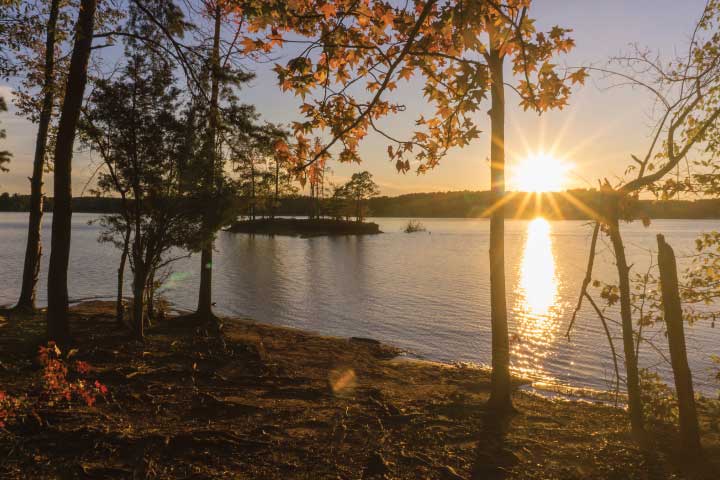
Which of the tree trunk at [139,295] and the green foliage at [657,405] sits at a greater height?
the tree trunk at [139,295]

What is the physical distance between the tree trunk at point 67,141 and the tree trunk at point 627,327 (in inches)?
434

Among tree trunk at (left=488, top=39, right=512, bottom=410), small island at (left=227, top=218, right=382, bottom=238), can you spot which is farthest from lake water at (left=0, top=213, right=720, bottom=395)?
small island at (left=227, top=218, right=382, bottom=238)

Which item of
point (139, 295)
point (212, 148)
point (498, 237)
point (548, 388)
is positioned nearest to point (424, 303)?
point (548, 388)

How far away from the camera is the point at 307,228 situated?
114375 millimetres

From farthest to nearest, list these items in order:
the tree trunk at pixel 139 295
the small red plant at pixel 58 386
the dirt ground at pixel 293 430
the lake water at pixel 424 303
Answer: the lake water at pixel 424 303, the tree trunk at pixel 139 295, the small red plant at pixel 58 386, the dirt ground at pixel 293 430

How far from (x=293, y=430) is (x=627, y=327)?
18.5ft

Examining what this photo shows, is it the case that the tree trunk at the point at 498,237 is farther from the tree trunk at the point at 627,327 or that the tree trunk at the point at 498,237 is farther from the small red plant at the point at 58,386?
the small red plant at the point at 58,386

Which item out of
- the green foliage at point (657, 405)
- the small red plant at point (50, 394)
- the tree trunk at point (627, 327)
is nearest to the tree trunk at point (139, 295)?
the small red plant at point (50, 394)

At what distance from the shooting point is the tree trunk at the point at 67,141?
32.4ft

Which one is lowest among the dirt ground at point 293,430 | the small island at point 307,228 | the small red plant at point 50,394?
the dirt ground at point 293,430

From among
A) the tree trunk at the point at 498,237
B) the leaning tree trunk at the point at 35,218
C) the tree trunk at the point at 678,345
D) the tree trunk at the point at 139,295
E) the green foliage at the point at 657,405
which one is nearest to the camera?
the tree trunk at the point at 678,345

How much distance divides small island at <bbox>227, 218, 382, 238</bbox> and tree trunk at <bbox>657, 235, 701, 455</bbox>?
104770 millimetres

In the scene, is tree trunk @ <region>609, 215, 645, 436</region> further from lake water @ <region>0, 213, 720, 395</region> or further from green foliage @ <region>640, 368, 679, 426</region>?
green foliage @ <region>640, 368, 679, 426</region>

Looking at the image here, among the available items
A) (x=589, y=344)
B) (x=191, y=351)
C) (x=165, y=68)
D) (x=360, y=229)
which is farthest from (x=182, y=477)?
(x=360, y=229)
